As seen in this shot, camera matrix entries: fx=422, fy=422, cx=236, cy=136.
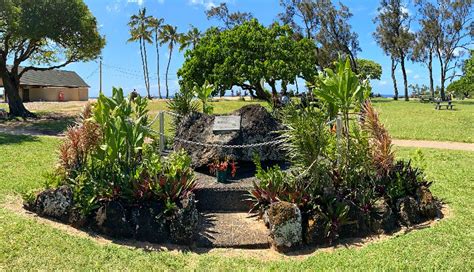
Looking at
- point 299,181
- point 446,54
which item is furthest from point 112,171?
point 446,54

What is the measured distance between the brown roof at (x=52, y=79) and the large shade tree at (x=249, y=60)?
994 inches

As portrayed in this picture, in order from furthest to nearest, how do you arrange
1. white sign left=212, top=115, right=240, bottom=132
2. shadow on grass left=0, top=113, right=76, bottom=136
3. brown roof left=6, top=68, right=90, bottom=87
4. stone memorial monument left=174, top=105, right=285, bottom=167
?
1. brown roof left=6, top=68, right=90, bottom=87
2. shadow on grass left=0, top=113, right=76, bottom=136
3. white sign left=212, top=115, right=240, bottom=132
4. stone memorial monument left=174, top=105, right=285, bottom=167

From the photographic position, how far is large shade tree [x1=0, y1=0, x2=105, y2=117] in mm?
21141

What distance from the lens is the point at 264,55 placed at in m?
A: 26.0

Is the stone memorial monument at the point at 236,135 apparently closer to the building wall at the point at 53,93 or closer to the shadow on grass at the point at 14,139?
the shadow on grass at the point at 14,139

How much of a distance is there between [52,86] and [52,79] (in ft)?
4.94

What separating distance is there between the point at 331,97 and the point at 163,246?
3947 mm

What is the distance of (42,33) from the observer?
2128 cm

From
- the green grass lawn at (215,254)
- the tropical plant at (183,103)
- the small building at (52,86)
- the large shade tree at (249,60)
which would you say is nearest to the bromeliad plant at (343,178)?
the green grass lawn at (215,254)

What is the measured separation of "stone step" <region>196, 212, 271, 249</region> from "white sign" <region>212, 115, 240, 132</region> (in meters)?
2.17

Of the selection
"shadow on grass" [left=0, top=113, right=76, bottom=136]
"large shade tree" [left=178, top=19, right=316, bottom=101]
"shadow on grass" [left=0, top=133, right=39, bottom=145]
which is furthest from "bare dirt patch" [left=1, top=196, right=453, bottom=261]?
"large shade tree" [left=178, top=19, right=316, bottom=101]

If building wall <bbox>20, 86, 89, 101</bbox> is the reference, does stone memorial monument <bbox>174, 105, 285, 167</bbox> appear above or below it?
below

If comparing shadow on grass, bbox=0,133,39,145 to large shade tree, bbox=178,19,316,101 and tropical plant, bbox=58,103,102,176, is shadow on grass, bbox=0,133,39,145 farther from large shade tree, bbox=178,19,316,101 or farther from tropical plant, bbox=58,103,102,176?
large shade tree, bbox=178,19,316,101

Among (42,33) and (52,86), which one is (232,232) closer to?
(42,33)
